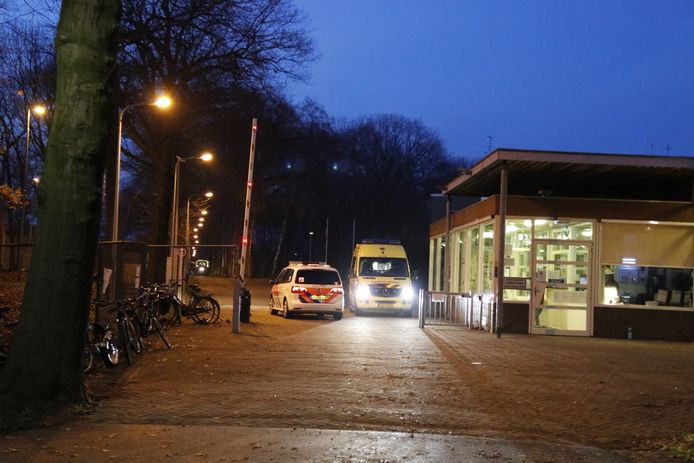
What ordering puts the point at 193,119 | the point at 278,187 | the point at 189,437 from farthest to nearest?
1. the point at 278,187
2. the point at 193,119
3. the point at 189,437

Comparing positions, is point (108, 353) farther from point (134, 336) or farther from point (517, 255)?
point (517, 255)

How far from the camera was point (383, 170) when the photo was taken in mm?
72000

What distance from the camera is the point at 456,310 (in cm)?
2242

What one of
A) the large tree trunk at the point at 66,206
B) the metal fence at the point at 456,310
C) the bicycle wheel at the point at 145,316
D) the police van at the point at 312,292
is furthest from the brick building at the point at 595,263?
the large tree trunk at the point at 66,206

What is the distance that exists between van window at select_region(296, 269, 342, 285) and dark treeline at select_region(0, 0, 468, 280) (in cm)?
589

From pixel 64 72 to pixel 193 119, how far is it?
23.7 meters

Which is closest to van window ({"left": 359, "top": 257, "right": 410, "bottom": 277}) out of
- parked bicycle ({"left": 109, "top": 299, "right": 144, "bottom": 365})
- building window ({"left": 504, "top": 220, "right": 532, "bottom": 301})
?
building window ({"left": 504, "top": 220, "right": 532, "bottom": 301})

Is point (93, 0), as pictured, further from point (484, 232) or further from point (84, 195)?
point (484, 232)

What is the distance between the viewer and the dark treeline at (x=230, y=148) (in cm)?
2755

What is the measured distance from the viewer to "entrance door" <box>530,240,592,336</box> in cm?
1964

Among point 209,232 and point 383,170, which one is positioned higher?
point 383,170

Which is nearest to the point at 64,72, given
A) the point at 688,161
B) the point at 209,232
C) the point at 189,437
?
the point at 189,437

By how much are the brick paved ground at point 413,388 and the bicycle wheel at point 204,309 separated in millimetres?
3284

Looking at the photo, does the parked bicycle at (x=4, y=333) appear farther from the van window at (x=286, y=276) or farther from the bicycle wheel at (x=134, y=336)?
the van window at (x=286, y=276)
